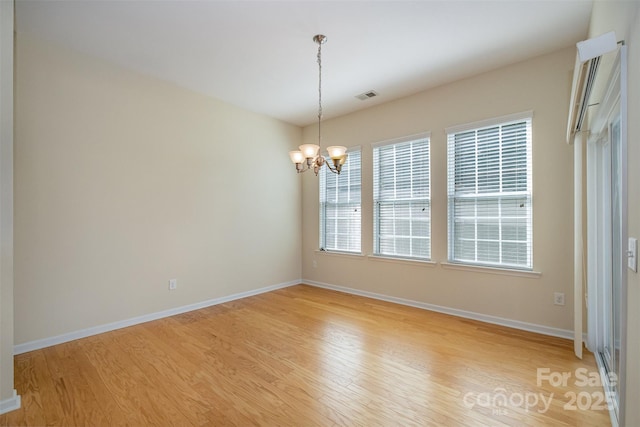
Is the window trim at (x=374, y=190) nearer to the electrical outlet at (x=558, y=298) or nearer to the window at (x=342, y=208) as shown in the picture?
the window at (x=342, y=208)

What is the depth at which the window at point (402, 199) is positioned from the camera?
4.09 metres

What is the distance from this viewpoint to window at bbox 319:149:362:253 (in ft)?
16.1

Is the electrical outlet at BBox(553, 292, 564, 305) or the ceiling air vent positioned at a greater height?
the ceiling air vent

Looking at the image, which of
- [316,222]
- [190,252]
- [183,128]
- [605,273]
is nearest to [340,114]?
[316,222]

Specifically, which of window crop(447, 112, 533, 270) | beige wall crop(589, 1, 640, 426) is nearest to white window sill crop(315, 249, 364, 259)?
window crop(447, 112, 533, 270)

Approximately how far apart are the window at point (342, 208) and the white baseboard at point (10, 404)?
398 cm

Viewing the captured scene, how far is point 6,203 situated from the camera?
6.57 feet

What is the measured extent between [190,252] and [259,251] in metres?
1.18

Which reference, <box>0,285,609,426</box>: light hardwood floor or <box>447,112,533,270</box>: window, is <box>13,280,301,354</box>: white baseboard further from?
<box>447,112,533,270</box>: window

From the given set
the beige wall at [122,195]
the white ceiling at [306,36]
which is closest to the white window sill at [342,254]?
the beige wall at [122,195]

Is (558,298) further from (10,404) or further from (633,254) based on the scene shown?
(10,404)

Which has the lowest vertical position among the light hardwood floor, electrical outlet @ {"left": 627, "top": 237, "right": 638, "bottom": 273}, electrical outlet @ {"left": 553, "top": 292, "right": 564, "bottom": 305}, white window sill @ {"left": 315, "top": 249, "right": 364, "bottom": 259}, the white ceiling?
the light hardwood floor

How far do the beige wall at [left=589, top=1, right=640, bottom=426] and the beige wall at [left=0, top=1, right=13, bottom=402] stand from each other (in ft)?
11.3

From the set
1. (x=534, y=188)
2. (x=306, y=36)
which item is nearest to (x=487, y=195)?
(x=534, y=188)
